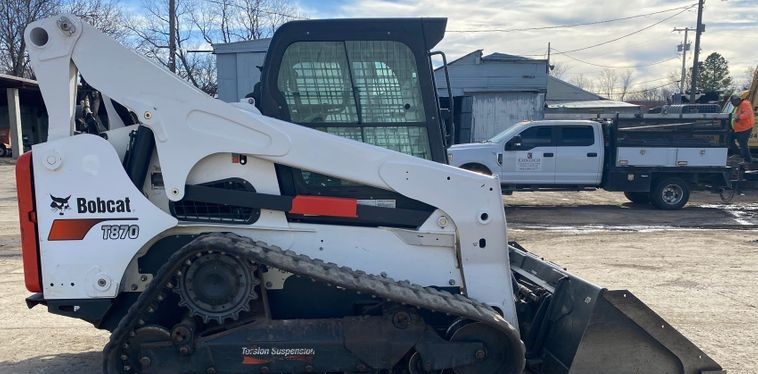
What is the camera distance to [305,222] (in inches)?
149

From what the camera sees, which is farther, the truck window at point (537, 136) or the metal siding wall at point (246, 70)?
the metal siding wall at point (246, 70)

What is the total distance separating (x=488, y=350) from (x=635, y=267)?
5187mm

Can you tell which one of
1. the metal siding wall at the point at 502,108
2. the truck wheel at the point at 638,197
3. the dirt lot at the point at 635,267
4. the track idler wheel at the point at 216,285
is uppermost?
the metal siding wall at the point at 502,108

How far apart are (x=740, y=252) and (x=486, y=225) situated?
7171 millimetres

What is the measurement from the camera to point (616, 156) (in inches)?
528

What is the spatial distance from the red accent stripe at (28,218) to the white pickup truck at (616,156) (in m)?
10.5

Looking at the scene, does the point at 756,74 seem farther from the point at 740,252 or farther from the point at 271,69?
the point at 271,69

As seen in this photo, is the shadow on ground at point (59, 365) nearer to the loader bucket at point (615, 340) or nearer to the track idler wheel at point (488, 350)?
the track idler wheel at point (488, 350)

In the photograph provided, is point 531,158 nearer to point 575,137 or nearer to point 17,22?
point 575,137

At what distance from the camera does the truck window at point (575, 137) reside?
13.6 metres

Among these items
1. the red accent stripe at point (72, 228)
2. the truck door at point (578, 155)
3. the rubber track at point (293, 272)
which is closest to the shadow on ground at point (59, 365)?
the rubber track at point (293, 272)

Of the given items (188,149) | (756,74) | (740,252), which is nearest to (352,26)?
(188,149)

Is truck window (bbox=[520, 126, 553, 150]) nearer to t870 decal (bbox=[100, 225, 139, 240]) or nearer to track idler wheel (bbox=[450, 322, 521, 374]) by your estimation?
track idler wheel (bbox=[450, 322, 521, 374])

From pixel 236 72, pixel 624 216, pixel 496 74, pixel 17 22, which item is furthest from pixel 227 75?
pixel 17 22
